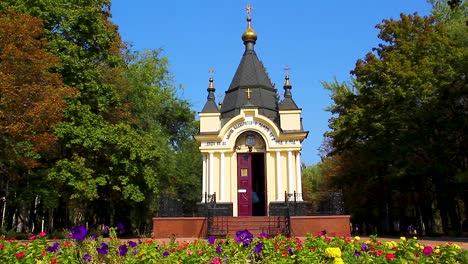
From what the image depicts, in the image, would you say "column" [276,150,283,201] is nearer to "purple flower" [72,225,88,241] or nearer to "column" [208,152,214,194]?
"column" [208,152,214,194]

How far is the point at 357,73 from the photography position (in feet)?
86.9

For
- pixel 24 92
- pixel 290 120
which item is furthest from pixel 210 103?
pixel 24 92

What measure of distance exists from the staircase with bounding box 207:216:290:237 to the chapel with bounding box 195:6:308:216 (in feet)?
5.43

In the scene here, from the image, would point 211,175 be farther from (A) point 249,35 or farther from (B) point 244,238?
(B) point 244,238

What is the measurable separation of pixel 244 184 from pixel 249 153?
1.59m

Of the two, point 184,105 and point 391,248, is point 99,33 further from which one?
point 391,248

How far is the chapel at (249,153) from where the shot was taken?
2130 cm

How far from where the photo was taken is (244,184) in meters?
21.8

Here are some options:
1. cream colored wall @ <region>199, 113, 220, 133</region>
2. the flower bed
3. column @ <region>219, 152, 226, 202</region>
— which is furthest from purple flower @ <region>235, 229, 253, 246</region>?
cream colored wall @ <region>199, 113, 220, 133</region>

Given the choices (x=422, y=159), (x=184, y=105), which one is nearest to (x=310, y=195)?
(x=184, y=105)

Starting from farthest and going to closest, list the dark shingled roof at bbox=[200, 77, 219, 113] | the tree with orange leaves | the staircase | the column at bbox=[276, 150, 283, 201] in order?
the dark shingled roof at bbox=[200, 77, 219, 113]
the column at bbox=[276, 150, 283, 201]
the staircase
the tree with orange leaves

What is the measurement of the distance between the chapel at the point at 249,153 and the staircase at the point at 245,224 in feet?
5.43

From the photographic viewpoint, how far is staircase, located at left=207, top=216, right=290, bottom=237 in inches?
714

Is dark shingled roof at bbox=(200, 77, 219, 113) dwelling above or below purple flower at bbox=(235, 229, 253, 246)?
above
